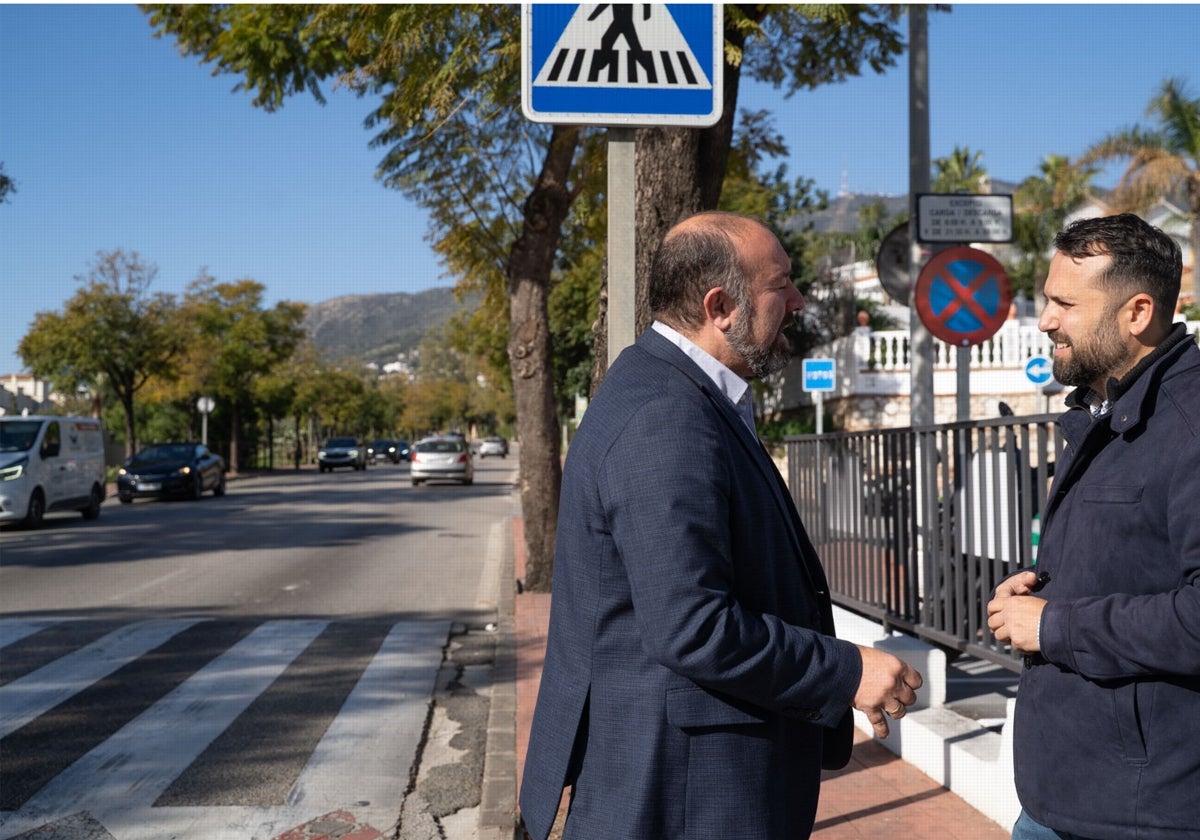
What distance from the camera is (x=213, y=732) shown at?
20.7 feet

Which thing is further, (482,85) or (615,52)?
(482,85)

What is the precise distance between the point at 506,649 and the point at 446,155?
6.55m

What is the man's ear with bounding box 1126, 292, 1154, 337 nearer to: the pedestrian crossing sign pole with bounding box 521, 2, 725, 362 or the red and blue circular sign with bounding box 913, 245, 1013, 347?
the pedestrian crossing sign pole with bounding box 521, 2, 725, 362

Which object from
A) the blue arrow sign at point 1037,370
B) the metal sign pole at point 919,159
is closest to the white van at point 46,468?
the metal sign pole at point 919,159

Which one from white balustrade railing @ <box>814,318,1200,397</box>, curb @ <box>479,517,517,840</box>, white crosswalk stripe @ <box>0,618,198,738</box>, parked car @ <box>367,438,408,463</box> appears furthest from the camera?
parked car @ <box>367,438,408,463</box>

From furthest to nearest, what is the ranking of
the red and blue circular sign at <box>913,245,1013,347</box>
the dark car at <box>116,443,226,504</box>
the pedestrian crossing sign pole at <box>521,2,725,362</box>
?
the dark car at <box>116,443,226,504</box>
the red and blue circular sign at <box>913,245,1013,347</box>
the pedestrian crossing sign pole at <box>521,2,725,362</box>

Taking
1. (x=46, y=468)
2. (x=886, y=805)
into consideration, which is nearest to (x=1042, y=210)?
(x=46, y=468)

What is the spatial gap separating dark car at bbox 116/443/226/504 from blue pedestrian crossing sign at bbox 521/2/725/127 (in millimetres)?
25585

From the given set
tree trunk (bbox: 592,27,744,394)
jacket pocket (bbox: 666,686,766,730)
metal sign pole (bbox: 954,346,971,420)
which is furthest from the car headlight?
jacket pocket (bbox: 666,686,766,730)

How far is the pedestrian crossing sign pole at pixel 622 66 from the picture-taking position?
146 inches

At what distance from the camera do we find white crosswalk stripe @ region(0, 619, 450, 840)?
4965 millimetres

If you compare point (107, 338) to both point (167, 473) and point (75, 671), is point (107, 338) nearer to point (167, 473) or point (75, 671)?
point (167, 473)

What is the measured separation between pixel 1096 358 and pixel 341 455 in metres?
52.8

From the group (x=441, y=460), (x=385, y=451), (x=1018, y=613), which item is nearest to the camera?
(x=1018, y=613)
